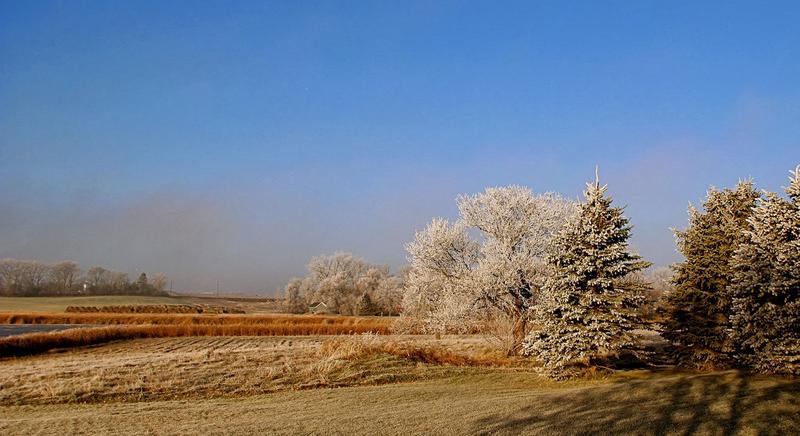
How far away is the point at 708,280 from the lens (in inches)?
850

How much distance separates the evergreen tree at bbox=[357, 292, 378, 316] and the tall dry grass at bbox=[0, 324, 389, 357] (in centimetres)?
3007

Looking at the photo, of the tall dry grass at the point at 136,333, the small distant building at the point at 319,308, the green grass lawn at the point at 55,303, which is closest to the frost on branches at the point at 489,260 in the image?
the tall dry grass at the point at 136,333

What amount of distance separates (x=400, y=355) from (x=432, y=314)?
4.27 metres

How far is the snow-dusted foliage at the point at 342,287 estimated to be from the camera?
303ft

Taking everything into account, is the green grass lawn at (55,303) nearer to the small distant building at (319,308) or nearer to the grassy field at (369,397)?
the small distant building at (319,308)

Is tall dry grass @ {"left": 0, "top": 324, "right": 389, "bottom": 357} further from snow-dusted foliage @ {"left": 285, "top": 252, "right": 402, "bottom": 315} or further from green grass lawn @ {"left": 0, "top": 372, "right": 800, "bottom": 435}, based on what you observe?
snow-dusted foliage @ {"left": 285, "top": 252, "right": 402, "bottom": 315}

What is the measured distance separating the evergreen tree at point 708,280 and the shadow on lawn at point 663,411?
4.94 m

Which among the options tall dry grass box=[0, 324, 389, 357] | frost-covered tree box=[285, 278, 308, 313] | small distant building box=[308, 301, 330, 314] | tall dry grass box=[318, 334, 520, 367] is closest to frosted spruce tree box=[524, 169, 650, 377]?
tall dry grass box=[318, 334, 520, 367]

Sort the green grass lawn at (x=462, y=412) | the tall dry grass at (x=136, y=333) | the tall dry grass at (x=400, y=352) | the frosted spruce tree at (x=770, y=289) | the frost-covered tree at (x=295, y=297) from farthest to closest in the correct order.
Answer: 1. the frost-covered tree at (x=295, y=297)
2. the tall dry grass at (x=136, y=333)
3. the tall dry grass at (x=400, y=352)
4. the frosted spruce tree at (x=770, y=289)
5. the green grass lawn at (x=462, y=412)

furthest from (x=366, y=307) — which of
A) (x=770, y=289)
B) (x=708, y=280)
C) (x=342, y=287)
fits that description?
(x=770, y=289)

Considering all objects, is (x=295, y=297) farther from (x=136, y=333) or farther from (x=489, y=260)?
(x=489, y=260)

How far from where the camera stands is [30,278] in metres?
136

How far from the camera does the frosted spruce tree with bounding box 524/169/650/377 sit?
19508 mm

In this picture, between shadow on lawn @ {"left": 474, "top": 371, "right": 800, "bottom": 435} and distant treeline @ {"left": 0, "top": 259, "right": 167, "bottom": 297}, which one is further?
distant treeline @ {"left": 0, "top": 259, "right": 167, "bottom": 297}
